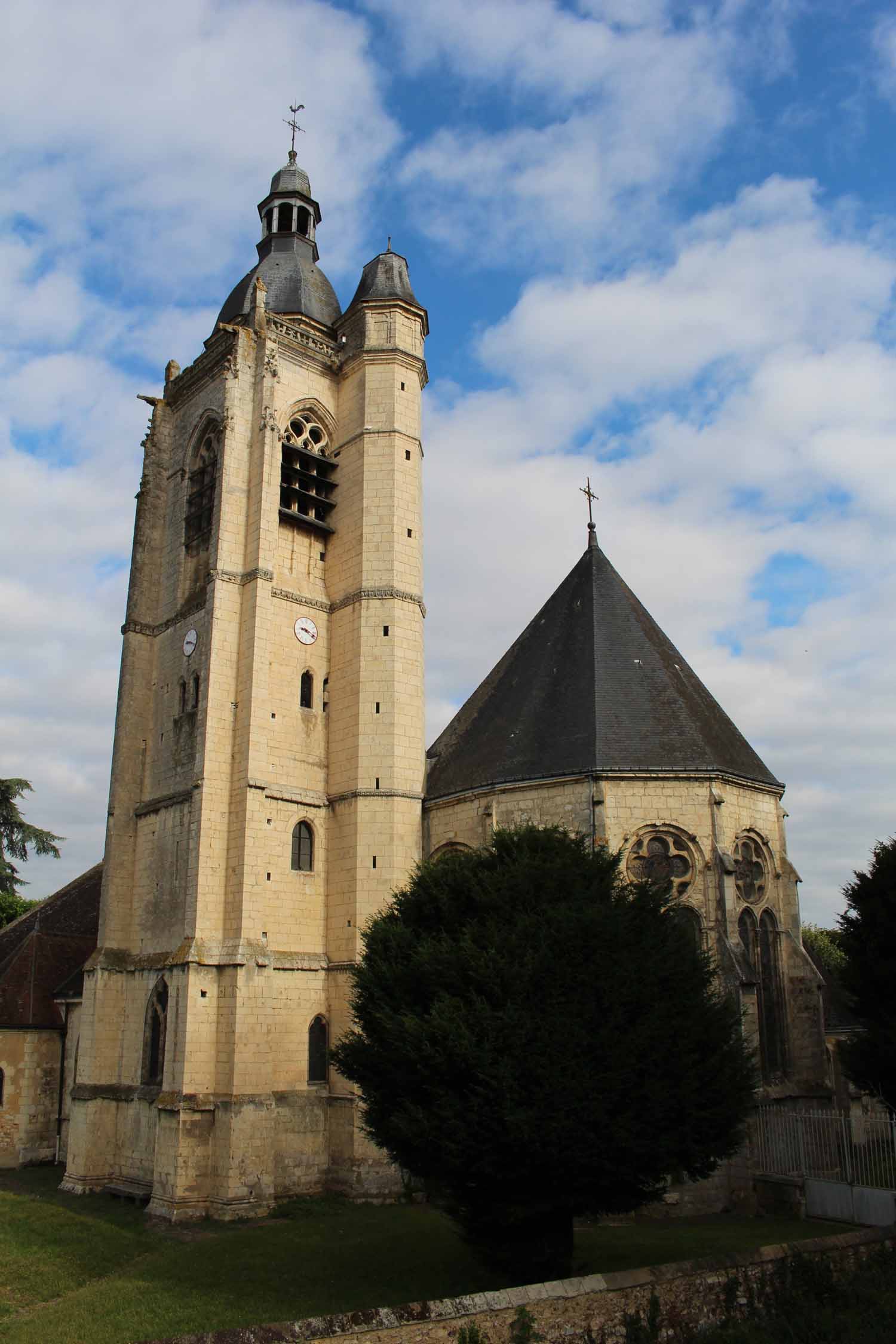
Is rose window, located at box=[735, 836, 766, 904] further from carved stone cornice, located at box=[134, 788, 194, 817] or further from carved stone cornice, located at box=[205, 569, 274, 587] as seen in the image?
carved stone cornice, located at box=[205, 569, 274, 587]

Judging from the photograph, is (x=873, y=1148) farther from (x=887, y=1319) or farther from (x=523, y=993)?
(x=523, y=993)

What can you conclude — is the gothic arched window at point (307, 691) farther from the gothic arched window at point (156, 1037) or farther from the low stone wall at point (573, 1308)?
the low stone wall at point (573, 1308)

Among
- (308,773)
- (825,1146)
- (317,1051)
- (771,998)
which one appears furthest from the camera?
(308,773)

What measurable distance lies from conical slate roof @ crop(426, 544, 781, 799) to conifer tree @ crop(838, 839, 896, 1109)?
3.39m

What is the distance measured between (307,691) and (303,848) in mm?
3478

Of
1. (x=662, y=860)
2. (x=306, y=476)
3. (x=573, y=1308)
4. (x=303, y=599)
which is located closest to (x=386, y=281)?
(x=306, y=476)

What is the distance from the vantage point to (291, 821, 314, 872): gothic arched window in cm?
2159

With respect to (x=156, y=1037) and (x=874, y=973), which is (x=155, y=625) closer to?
(x=156, y=1037)

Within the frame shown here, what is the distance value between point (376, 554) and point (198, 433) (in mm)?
5981

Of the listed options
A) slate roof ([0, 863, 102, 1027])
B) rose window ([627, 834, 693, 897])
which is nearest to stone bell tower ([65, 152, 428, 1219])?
slate roof ([0, 863, 102, 1027])

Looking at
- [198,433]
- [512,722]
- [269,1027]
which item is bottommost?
[269,1027]

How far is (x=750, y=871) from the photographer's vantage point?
778 inches

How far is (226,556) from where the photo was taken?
22.3 meters

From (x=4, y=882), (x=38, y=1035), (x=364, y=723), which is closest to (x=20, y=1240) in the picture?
(x=38, y=1035)
